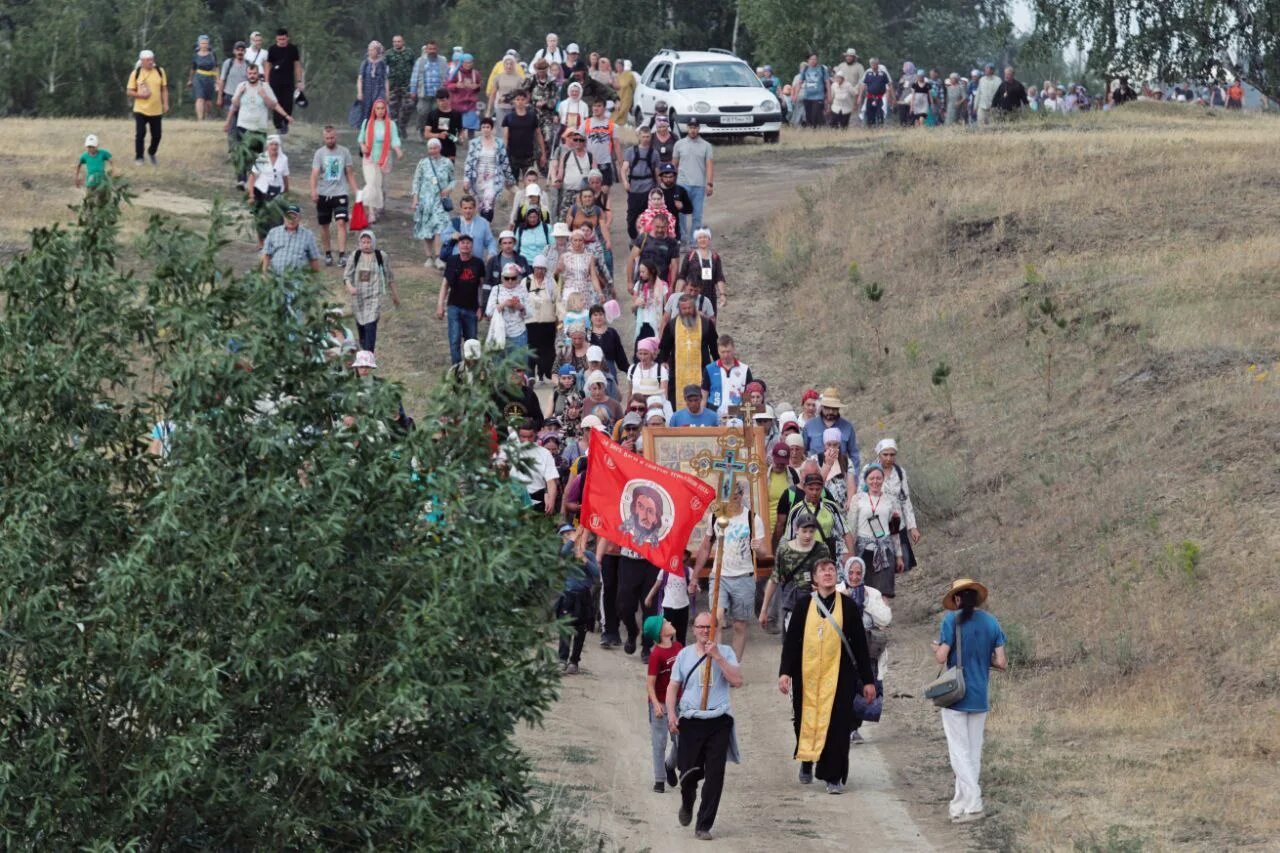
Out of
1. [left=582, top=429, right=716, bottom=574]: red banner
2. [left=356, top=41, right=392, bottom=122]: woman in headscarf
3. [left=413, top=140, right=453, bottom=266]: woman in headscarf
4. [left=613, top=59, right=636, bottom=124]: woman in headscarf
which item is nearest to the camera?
[left=582, top=429, right=716, bottom=574]: red banner

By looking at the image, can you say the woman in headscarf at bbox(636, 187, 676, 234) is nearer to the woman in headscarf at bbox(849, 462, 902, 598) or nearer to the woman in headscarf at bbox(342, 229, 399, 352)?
the woman in headscarf at bbox(342, 229, 399, 352)

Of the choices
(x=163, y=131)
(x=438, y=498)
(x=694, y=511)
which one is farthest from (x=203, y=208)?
(x=438, y=498)

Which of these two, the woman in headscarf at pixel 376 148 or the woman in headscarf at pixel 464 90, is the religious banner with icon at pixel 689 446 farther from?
the woman in headscarf at pixel 464 90

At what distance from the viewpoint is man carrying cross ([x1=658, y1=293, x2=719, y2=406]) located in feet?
70.4

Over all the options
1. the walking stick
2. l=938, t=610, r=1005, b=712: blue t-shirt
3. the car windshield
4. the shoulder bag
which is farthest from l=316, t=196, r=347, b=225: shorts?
the shoulder bag

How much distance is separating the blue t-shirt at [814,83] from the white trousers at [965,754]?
108ft

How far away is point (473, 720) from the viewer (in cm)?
1099

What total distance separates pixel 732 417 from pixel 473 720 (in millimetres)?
8770

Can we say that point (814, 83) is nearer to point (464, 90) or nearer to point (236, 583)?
point (464, 90)

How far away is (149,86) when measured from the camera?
34.2 metres

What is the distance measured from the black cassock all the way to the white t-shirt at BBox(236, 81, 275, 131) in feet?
59.7

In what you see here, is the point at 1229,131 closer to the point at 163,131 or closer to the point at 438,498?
the point at 163,131

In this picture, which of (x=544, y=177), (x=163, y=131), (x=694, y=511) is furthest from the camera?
(x=163, y=131)

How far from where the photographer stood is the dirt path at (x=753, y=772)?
1454 cm
